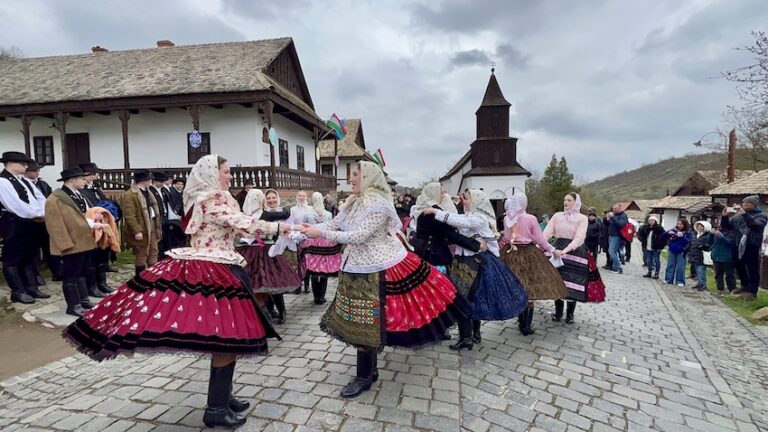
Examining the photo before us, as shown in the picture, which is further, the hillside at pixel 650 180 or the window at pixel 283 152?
the hillside at pixel 650 180

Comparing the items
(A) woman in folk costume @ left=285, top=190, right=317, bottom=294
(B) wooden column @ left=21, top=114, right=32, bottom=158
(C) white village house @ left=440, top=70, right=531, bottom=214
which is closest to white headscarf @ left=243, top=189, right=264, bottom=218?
(A) woman in folk costume @ left=285, top=190, right=317, bottom=294

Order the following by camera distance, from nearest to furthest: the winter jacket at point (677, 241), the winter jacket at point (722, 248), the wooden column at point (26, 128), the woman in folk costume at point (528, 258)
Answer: the woman in folk costume at point (528, 258), the winter jacket at point (722, 248), the winter jacket at point (677, 241), the wooden column at point (26, 128)

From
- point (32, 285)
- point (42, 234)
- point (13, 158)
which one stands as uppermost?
point (13, 158)

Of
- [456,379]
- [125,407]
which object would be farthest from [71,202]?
[456,379]

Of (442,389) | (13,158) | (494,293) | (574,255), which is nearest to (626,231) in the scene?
(574,255)

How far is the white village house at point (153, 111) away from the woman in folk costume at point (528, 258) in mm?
12018

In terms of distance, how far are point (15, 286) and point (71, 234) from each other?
143 cm

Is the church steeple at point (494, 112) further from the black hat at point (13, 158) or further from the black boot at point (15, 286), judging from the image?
the black boot at point (15, 286)

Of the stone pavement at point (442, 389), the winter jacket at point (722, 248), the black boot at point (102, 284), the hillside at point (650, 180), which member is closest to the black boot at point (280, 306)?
the stone pavement at point (442, 389)

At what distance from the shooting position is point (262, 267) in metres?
4.91

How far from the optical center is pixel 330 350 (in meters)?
4.43

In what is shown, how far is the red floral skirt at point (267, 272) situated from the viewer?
4789 millimetres

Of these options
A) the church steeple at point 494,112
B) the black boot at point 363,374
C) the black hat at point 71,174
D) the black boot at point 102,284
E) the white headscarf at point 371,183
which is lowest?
the black boot at point 363,374

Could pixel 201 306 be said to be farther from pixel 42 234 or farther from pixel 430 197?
pixel 42 234
